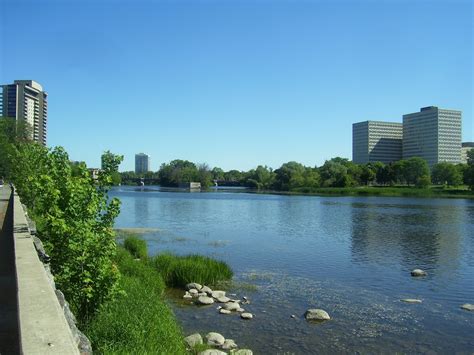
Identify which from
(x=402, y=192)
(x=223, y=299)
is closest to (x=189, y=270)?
(x=223, y=299)

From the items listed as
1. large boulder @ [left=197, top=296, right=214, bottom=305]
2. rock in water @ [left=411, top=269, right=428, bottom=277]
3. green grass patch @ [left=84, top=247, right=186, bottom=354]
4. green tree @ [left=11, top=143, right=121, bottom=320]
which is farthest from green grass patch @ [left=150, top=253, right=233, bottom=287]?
green tree @ [left=11, top=143, right=121, bottom=320]

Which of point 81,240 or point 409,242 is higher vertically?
point 81,240

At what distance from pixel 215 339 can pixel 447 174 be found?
570 feet

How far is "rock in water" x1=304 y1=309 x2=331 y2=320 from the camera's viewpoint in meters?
16.7

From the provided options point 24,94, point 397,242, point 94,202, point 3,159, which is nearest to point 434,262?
point 397,242

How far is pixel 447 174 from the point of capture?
16700 cm

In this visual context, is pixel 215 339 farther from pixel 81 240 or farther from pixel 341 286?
pixel 341 286

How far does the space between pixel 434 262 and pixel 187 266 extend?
17.6 meters

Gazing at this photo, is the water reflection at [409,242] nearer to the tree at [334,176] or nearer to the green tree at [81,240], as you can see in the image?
the green tree at [81,240]

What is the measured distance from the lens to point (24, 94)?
197875mm

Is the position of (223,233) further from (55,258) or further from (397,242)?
(55,258)

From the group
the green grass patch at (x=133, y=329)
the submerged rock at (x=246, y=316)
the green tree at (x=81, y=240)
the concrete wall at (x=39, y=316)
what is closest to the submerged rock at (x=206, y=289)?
the submerged rock at (x=246, y=316)

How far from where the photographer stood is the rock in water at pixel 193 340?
1273 cm

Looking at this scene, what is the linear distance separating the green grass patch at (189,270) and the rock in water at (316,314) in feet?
21.2
